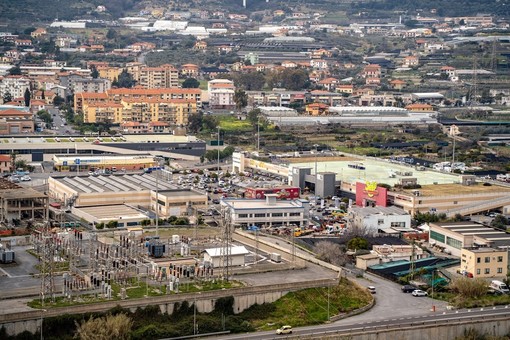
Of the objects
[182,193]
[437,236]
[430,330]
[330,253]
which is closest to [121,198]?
[182,193]

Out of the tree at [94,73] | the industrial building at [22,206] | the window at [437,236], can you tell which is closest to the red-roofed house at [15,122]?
the tree at [94,73]

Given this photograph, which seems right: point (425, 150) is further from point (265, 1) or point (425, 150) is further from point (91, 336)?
point (265, 1)

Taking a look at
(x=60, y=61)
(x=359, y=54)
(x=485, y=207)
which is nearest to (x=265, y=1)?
(x=359, y=54)

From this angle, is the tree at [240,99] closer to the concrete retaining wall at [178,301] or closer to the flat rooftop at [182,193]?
the flat rooftop at [182,193]

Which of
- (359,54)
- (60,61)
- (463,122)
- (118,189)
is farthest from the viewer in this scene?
(359,54)

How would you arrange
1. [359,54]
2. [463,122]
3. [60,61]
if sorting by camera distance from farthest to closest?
[359,54]
[60,61]
[463,122]

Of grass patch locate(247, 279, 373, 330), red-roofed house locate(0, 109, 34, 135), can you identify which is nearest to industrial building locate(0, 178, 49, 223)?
grass patch locate(247, 279, 373, 330)

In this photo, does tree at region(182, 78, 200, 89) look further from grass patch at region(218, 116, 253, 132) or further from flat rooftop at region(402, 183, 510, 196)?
flat rooftop at region(402, 183, 510, 196)
